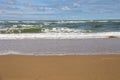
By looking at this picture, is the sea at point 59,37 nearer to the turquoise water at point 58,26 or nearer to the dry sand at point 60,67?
the turquoise water at point 58,26

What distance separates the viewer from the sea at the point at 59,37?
760cm

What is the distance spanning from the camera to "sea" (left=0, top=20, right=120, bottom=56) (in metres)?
7.60

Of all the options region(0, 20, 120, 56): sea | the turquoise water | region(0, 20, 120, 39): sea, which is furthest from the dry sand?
the turquoise water

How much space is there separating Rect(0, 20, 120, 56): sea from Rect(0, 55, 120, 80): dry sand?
844mm

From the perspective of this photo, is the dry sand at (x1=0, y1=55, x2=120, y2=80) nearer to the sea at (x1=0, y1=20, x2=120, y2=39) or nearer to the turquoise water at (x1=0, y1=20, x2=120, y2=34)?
the sea at (x1=0, y1=20, x2=120, y2=39)

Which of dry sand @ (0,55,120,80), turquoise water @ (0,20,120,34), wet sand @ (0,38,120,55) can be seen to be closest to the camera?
dry sand @ (0,55,120,80)

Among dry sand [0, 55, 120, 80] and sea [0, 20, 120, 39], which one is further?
sea [0, 20, 120, 39]

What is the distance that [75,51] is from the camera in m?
7.48

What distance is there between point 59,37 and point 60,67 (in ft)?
14.8

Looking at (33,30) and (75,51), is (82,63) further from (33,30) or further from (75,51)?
(33,30)

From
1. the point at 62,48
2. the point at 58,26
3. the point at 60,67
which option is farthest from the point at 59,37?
the point at 60,67

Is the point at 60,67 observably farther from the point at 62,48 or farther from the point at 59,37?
the point at 59,37

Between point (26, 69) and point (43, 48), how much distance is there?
2.41m

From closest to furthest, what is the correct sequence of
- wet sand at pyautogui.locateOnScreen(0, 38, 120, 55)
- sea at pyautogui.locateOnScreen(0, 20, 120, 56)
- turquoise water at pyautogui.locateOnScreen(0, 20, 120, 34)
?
wet sand at pyautogui.locateOnScreen(0, 38, 120, 55)
sea at pyautogui.locateOnScreen(0, 20, 120, 56)
turquoise water at pyautogui.locateOnScreen(0, 20, 120, 34)
